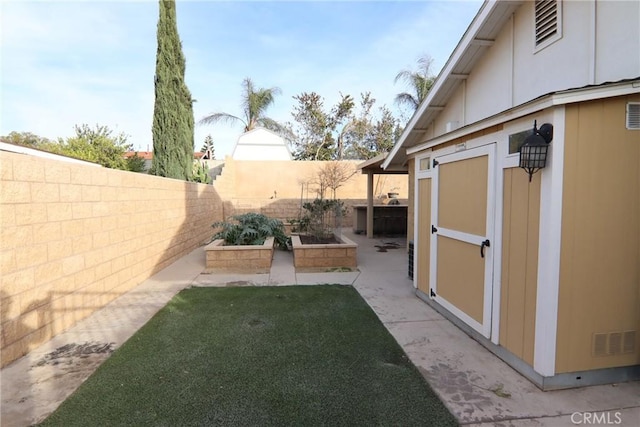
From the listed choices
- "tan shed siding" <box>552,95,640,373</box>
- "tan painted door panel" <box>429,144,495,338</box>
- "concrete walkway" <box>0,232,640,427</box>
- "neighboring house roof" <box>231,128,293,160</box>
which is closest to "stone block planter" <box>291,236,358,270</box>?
"concrete walkway" <box>0,232,640,427</box>

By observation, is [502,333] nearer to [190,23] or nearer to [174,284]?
[174,284]

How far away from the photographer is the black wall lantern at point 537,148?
2.44 m

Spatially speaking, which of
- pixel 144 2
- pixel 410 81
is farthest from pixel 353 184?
pixel 144 2

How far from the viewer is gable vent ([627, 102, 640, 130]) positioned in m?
2.41

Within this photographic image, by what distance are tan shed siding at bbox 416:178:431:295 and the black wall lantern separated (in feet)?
6.58

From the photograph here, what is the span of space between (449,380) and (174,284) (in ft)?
15.7

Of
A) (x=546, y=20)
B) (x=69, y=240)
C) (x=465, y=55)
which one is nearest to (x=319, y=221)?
(x=465, y=55)

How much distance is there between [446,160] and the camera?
3988 millimetres

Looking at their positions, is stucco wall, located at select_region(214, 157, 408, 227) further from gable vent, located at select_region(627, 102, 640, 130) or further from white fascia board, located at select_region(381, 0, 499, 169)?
gable vent, located at select_region(627, 102, 640, 130)

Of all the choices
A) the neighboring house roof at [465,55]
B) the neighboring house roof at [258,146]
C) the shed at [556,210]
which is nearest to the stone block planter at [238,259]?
the shed at [556,210]

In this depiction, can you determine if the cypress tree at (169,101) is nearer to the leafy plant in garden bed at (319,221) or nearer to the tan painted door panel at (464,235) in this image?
the leafy plant in garden bed at (319,221)

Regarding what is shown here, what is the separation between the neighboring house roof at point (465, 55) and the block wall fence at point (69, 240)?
5.44m

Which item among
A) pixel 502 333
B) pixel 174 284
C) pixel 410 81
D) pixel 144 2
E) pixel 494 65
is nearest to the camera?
pixel 502 333

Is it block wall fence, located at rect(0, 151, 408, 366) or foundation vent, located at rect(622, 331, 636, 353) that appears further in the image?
block wall fence, located at rect(0, 151, 408, 366)
